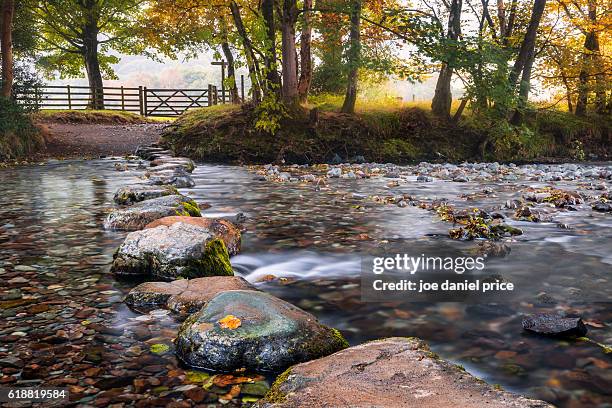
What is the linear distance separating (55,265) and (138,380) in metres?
2.40

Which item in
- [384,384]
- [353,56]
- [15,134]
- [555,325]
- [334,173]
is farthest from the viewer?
[15,134]

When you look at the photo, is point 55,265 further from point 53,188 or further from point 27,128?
point 27,128

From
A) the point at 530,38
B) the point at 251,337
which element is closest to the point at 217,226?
the point at 251,337

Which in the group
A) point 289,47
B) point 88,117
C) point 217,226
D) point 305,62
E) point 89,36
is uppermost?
point 89,36

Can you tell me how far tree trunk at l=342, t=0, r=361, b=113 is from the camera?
14709 millimetres

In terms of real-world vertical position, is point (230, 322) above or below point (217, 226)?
below

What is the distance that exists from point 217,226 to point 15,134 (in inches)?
525

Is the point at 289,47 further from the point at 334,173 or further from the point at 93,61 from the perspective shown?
the point at 93,61

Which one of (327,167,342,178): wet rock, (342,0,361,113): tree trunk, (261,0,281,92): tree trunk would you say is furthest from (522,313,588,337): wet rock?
(261,0,281,92): tree trunk

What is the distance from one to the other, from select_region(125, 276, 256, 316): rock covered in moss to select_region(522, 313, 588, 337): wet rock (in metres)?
1.92

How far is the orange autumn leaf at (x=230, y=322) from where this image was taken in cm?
283

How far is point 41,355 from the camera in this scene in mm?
2822

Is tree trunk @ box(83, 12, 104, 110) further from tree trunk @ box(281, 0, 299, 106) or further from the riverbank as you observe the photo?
tree trunk @ box(281, 0, 299, 106)

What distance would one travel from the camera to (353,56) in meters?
14.9
